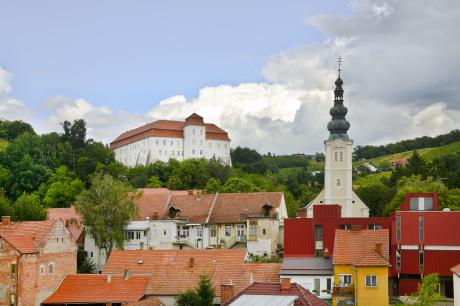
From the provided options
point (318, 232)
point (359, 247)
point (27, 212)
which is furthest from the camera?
point (27, 212)

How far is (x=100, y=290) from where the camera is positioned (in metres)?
53.3

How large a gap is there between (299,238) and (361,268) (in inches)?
417

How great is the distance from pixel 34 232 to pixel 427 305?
29159 mm

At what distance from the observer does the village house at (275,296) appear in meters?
37.5

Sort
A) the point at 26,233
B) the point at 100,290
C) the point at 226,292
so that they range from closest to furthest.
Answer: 1. the point at 226,292
2. the point at 100,290
3. the point at 26,233

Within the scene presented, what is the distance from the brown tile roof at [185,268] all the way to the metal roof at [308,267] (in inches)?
41.7

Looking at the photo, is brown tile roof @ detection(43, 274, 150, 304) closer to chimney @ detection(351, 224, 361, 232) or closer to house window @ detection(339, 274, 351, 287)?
house window @ detection(339, 274, 351, 287)

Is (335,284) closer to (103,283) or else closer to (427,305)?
(427,305)

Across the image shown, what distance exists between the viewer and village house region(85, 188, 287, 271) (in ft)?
229

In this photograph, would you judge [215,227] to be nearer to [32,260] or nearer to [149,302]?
[32,260]

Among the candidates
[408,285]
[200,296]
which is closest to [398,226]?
[408,285]

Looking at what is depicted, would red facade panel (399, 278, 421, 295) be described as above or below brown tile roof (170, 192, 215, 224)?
below

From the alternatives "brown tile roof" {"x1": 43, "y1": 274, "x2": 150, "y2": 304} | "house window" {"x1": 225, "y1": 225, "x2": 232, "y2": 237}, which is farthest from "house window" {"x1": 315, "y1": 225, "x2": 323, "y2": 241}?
"brown tile roof" {"x1": 43, "y1": 274, "x2": 150, "y2": 304}

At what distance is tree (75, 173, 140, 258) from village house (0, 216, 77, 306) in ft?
27.9
